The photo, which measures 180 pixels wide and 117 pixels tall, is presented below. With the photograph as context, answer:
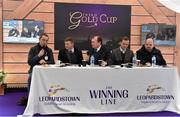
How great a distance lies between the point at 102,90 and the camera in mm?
4246

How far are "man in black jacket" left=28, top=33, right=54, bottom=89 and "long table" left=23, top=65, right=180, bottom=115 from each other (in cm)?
63

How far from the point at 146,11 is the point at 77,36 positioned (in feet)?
5.21

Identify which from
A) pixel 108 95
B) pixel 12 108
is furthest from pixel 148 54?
pixel 12 108

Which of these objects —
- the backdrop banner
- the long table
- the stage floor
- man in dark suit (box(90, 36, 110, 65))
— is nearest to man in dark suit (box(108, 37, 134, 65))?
man in dark suit (box(90, 36, 110, 65))

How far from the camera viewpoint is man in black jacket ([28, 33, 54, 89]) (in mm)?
4805

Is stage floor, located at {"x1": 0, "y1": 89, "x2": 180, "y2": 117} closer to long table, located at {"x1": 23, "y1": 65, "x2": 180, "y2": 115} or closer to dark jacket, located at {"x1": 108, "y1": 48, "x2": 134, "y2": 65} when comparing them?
long table, located at {"x1": 23, "y1": 65, "x2": 180, "y2": 115}

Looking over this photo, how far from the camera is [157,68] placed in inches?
173

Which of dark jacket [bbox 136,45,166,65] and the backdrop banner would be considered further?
the backdrop banner

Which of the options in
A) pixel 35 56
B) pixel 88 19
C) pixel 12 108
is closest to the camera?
pixel 12 108

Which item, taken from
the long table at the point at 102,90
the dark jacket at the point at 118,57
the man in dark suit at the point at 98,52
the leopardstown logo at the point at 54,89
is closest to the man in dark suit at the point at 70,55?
the man in dark suit at the point at 98,52

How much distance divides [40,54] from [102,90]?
123 centimetres

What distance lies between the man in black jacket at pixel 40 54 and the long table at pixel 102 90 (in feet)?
2.08

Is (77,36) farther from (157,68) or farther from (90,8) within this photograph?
(157,68)

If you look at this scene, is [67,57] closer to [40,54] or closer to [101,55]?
[40,54]
